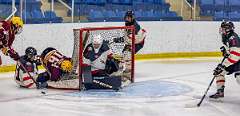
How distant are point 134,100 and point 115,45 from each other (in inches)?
57.3

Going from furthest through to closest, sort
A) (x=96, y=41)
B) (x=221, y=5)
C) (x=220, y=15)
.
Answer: (x=221, y=5) → (x=220, y=15) → (x=96, y=41)

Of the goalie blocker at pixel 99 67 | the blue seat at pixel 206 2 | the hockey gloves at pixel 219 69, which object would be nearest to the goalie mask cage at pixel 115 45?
the goalie blocker at pixel 99 67

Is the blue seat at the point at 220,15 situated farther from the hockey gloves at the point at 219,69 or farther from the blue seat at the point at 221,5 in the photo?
the hockey gloves at the point at 219,69

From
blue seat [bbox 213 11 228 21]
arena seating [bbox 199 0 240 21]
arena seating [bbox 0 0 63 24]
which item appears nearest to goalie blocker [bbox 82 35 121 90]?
arena seating [bbox 0 0 63 24]

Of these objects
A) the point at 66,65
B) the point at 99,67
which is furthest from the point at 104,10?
the point at 66,65

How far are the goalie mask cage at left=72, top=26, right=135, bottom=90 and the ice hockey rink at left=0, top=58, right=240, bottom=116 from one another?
0.74ft

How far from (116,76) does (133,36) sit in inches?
43.3

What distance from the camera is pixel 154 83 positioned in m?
7.88

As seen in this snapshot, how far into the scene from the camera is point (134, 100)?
6.51 meters

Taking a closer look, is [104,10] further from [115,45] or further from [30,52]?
[30,52]

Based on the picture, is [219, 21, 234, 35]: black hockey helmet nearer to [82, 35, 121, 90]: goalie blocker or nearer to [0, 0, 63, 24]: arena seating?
[82, 35, 121, 90]: goalie blocker

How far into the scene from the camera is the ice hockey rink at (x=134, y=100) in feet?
19.1

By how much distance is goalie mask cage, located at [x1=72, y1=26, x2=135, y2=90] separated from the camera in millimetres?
7199

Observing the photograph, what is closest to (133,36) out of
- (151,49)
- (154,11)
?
(151,49)
